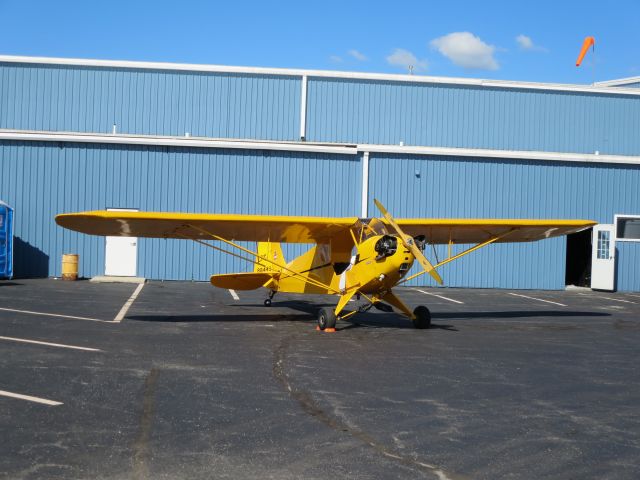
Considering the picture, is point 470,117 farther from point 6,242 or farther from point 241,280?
point 6,242

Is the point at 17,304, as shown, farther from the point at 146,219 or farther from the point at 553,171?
the point at 553,171

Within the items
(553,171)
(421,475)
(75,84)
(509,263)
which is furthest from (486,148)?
(421,475)

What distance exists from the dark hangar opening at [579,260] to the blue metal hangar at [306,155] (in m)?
0.28

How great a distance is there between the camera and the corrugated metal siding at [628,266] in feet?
85.4

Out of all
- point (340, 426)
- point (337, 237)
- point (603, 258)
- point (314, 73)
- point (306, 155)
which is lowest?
point (340, 426)

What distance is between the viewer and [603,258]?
85.0 ft

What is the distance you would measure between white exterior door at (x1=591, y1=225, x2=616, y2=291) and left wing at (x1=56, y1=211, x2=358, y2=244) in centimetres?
1444

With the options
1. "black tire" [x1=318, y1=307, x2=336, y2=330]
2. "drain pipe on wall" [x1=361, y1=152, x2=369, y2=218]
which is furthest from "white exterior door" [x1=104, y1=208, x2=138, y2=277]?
"black tire" [x1=318, y1=307, x2=336, y2=330]

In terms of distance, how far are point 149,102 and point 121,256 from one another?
18.6 ft

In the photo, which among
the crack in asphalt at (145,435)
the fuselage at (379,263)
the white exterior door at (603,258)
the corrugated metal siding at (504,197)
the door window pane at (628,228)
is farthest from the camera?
the door window pane at (628,228)

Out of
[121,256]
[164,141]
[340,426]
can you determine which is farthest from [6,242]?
[340,426]

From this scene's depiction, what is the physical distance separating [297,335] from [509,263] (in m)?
14.9

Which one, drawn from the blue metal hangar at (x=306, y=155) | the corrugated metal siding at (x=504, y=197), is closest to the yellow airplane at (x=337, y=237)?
the blue metal hangar at (x=306, y=155)

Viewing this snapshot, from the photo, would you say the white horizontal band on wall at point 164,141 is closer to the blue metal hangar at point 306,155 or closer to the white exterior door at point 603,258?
the blue metal hangar at point 306,155
